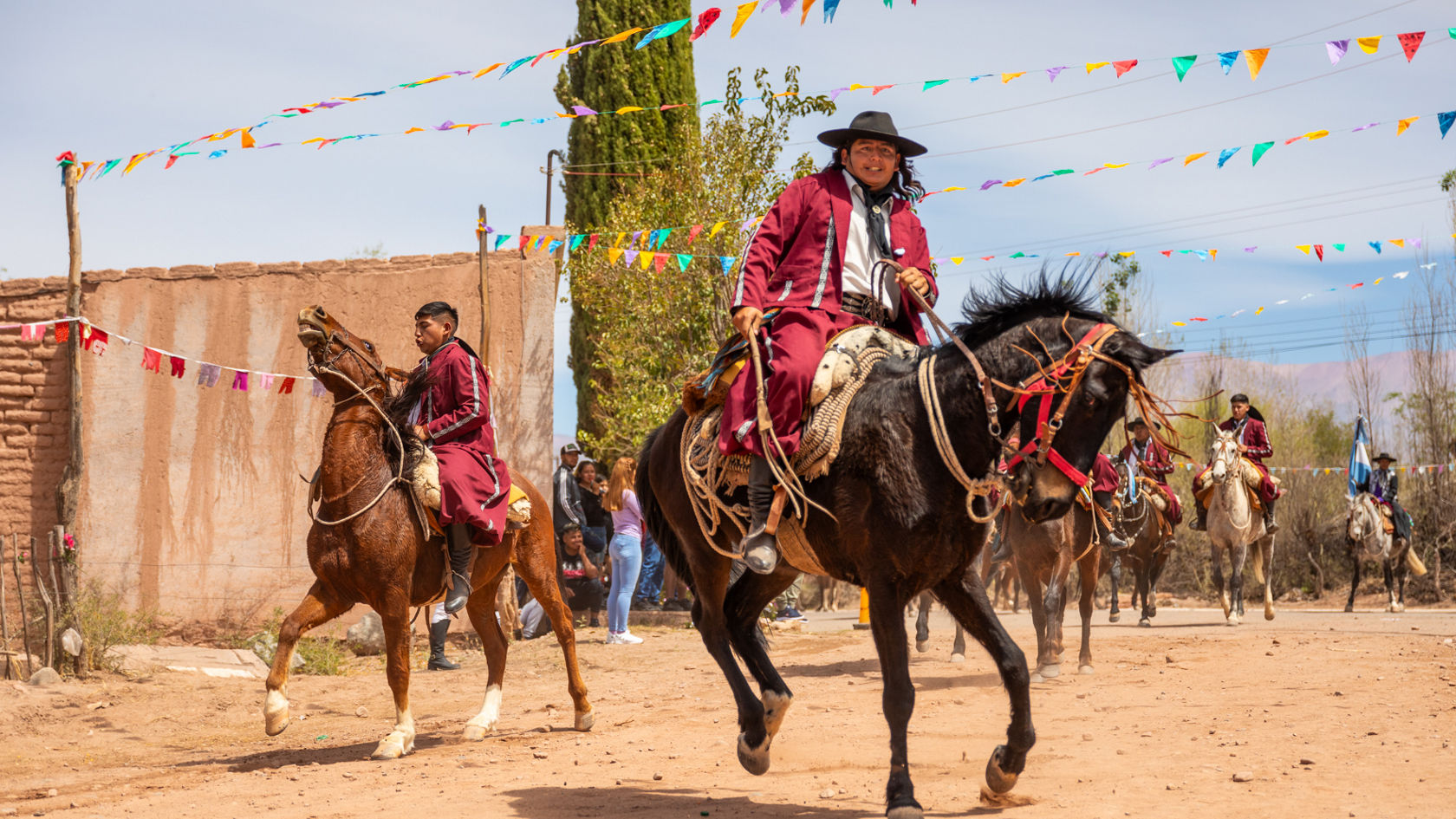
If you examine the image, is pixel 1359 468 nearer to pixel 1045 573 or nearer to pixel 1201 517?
pixel 1201 517

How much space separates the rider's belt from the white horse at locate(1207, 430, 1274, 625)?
1185 centimetres

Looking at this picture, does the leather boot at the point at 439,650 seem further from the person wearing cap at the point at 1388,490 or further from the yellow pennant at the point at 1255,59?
the person wearing cap at the point at 1388,490

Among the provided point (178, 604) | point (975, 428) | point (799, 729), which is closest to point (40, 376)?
point (178, 604)

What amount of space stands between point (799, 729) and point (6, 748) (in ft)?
17.2

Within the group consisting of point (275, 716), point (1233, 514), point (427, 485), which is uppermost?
point (427, 485)

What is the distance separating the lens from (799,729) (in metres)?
7.30

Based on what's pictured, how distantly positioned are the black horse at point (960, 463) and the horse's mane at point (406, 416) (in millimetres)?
3364

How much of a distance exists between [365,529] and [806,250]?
3377mm

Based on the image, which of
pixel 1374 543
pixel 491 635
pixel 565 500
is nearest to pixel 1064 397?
pixel 491 635

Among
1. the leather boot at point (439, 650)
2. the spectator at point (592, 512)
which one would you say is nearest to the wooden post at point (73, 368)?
the leather boot at point (439, 650)

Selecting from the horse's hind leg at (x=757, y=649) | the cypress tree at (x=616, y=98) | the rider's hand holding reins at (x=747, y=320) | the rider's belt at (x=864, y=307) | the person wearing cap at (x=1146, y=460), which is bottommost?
the horse's hind leg at (x=757, y=649)

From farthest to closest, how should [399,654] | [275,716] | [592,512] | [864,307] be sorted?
[592,512]
[399,654]
[275,716]
[864,307]

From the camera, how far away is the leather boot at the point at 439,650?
36.6 feet

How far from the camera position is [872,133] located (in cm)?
536
